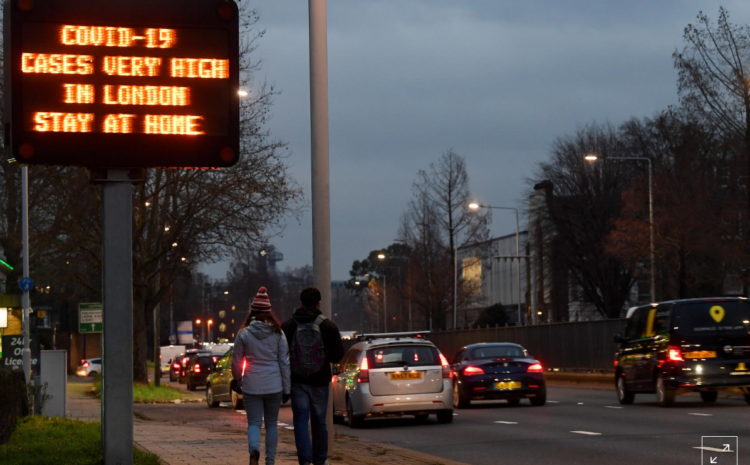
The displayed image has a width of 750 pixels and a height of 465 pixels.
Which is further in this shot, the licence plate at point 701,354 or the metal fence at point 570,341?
the metal fence at point 570,341

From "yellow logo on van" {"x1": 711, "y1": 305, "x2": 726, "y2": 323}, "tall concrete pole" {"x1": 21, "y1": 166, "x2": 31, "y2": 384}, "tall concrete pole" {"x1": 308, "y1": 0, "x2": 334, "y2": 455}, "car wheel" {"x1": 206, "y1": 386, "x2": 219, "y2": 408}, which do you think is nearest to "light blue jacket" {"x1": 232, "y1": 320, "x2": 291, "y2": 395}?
"tall concrete pole" {"x1": 308, "y1": 0, "x2": 334, "y2": 455}

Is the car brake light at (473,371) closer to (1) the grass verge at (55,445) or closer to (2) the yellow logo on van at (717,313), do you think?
(2) the yellow logo on van at (717,313)

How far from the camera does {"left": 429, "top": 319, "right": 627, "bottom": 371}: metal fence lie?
122 feet

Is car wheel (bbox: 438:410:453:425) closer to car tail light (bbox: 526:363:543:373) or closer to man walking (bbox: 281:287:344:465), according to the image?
car tail light (bbox: 526:363:543:373)

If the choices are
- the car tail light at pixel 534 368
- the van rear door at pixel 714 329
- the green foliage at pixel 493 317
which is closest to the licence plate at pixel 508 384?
the car tail light at pixel 534 368

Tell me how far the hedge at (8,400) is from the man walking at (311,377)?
4.25 meters

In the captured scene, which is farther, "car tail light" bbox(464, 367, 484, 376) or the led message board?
"car tail light" bbox(464, 367, 484, 376)

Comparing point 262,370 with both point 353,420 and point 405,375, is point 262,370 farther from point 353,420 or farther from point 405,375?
point 353,420

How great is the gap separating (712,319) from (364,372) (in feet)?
21.9

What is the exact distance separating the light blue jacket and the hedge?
3.95m

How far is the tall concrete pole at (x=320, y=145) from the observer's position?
12.5m

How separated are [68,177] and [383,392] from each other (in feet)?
55.1

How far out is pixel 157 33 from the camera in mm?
8445

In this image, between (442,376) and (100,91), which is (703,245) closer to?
(442,376)
